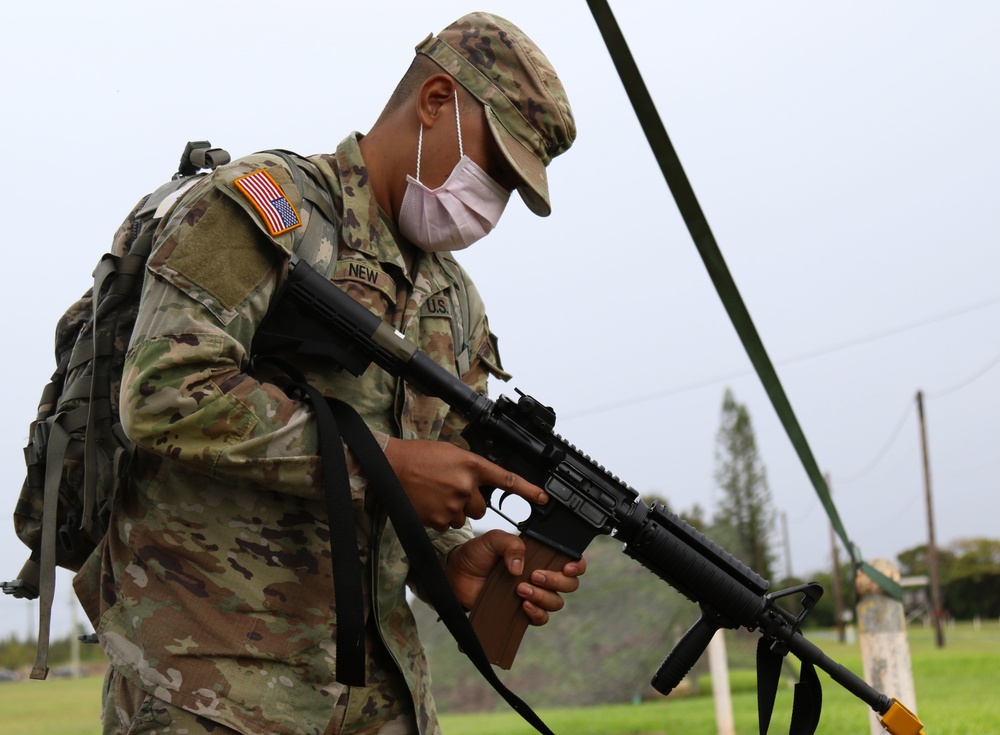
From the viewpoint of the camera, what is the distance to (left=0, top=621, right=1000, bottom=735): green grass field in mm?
8726

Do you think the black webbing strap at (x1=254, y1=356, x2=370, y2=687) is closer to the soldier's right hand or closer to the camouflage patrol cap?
the soldier's right hand

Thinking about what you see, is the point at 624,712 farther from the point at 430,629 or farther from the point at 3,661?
the point at 3,661

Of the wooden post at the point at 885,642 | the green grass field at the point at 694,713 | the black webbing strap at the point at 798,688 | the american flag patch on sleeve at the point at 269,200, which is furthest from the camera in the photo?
the green grass field at the point at 694,713

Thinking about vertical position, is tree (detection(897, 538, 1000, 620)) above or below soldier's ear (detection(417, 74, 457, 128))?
below

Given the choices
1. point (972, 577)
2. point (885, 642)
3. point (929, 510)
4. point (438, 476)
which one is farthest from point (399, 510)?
point (972, 577)

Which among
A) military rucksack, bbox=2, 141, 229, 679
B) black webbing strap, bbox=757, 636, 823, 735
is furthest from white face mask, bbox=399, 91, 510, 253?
black webbing strap, bbox=757, 636, 823, 735

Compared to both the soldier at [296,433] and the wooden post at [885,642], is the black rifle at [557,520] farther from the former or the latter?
the wooden post at [885,642]

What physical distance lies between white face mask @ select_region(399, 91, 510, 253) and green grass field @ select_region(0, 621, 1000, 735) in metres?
6.19

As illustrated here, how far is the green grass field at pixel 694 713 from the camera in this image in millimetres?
8726

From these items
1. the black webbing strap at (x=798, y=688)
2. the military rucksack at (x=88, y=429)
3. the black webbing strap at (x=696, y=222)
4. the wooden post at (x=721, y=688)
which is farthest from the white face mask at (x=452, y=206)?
the wooden post at (x=721, y=688)

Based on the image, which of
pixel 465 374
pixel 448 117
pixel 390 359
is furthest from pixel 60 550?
pixel 448 117

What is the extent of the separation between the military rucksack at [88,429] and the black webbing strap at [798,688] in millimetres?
1793

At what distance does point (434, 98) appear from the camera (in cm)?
257

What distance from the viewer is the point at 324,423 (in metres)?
2.12
